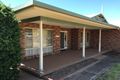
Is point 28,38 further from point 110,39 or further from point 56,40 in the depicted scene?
point 110,39

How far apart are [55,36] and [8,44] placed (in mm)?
7015

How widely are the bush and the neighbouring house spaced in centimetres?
Answer: 72

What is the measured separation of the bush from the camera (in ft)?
15.1

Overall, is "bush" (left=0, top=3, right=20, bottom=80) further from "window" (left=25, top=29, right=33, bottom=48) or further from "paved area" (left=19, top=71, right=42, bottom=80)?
"window" (left=25, top=29, right=33, bottom=48)

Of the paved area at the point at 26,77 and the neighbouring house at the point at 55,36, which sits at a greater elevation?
the neighbouring house at the point at 55,36

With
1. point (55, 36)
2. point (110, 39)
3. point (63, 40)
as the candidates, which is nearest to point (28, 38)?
point (55, 36)

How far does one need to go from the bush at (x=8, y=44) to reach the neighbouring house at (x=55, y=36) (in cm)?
72

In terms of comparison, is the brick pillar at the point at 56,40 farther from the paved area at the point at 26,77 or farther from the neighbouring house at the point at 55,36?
the paved area at the point at 26,77

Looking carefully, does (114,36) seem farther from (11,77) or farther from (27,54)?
(11,77)

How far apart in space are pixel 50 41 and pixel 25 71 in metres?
4.84

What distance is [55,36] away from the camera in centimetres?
1152

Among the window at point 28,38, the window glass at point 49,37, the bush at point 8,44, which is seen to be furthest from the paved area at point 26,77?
the window glass at point 49,37

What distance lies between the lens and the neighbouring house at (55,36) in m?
5.94

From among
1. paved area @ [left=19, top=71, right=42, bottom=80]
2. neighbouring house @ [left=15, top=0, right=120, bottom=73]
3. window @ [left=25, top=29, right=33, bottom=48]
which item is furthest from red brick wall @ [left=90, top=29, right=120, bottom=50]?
paved area @ [left=19, top=71, right=42, bottom=80]
